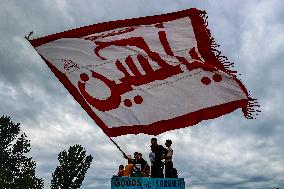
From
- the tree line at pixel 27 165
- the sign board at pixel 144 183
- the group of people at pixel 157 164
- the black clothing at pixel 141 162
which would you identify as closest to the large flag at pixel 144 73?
the sign board at pixel 144 183

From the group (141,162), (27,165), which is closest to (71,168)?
(27,165)

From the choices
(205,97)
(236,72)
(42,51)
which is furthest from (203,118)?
(42,51)

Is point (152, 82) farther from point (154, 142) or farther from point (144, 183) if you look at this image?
point (154, 142)

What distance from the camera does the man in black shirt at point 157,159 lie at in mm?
10094

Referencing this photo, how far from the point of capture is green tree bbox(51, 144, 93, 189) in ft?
184

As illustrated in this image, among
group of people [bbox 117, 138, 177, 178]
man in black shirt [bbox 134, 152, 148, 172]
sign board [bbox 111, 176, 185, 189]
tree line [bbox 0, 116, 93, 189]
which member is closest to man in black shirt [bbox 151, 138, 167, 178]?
group of people [bbox 117, 138, 177, 178]

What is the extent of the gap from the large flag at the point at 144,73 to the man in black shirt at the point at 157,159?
2096mm

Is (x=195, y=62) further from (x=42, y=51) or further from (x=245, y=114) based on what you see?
(x=42, y=51)

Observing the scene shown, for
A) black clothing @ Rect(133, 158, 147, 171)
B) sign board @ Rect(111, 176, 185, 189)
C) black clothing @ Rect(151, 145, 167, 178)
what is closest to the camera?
sign board @ Rect(111, 176, 185, 189)

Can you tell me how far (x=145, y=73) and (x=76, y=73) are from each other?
4.53ft

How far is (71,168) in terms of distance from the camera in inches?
2238

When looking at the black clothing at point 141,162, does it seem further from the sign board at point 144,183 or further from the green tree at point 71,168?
the green tree at point 71,168

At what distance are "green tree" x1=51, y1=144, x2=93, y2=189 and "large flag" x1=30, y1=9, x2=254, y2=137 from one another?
4925cm

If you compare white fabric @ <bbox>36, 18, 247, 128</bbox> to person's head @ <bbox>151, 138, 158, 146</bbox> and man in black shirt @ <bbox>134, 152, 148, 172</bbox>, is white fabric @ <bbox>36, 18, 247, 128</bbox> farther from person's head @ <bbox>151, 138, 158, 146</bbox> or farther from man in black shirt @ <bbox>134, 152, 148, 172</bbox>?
man in black shirt @ <bbox>134, 152, 148, 172</bbox>
